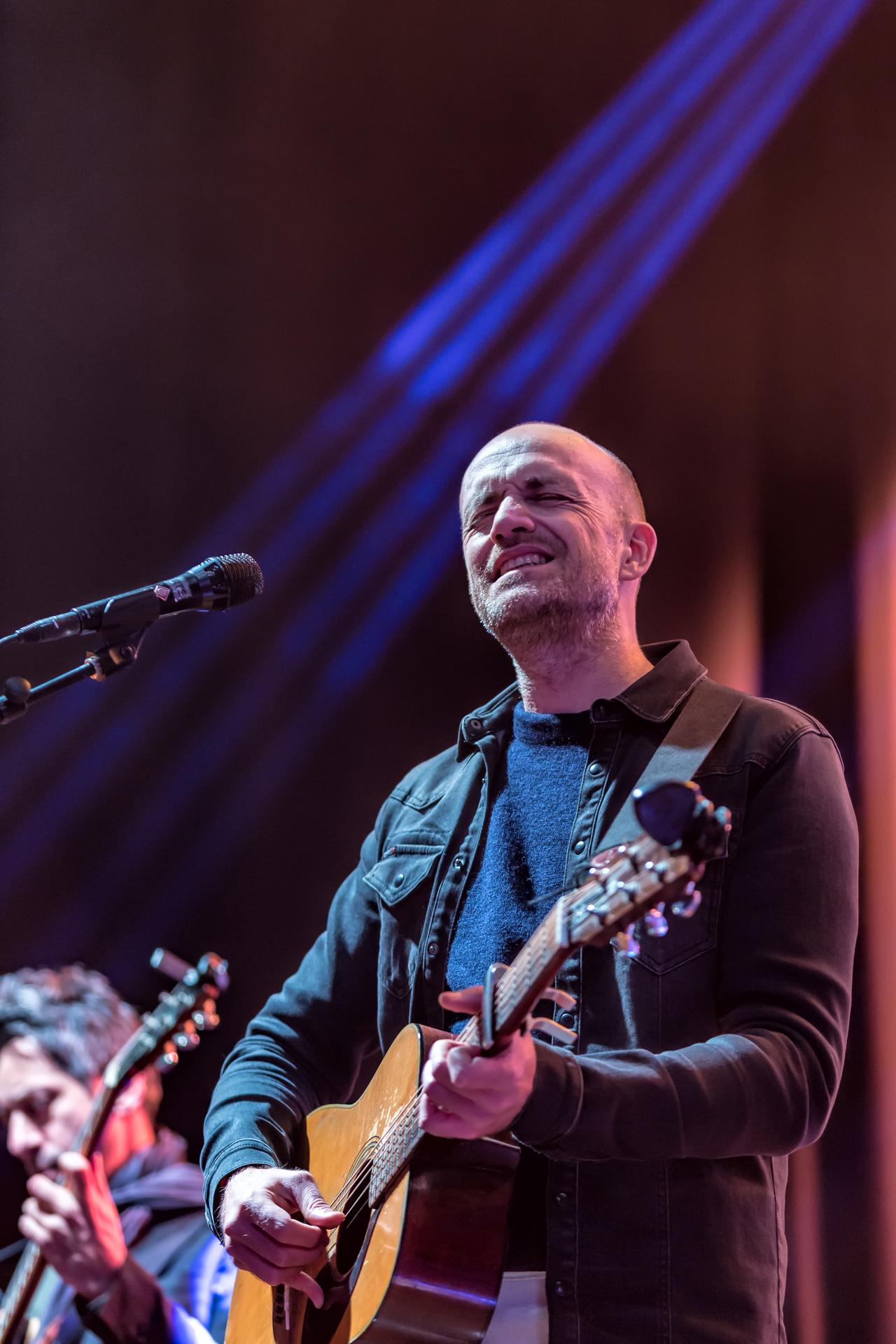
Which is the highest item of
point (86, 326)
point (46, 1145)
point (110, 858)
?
point (86, 326)

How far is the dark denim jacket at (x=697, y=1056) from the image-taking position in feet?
4.63

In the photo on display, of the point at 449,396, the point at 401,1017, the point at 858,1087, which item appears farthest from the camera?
the point at 449,396

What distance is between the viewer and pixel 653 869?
1195mm

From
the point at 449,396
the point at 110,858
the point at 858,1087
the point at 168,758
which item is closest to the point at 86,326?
the point at 449,396

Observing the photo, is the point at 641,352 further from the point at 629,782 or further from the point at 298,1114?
the point at 298,1114

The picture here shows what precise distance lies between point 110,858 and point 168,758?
0.33 m

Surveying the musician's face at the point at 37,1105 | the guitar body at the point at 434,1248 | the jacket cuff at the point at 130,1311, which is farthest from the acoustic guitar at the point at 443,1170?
the musician's face at the point at 37,1105

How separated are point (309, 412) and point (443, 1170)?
2.58m

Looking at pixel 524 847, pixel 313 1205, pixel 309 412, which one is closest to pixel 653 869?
pixel 524 847

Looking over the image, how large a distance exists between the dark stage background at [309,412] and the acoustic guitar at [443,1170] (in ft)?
4.73

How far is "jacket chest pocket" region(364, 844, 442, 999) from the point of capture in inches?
80.6

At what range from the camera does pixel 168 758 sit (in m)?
3.30

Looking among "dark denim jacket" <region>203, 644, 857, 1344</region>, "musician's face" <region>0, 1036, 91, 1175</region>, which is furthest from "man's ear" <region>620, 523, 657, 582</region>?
"musician's face" <region>0, 1036, 91, 1175</region>

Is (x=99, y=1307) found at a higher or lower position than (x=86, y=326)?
lower
